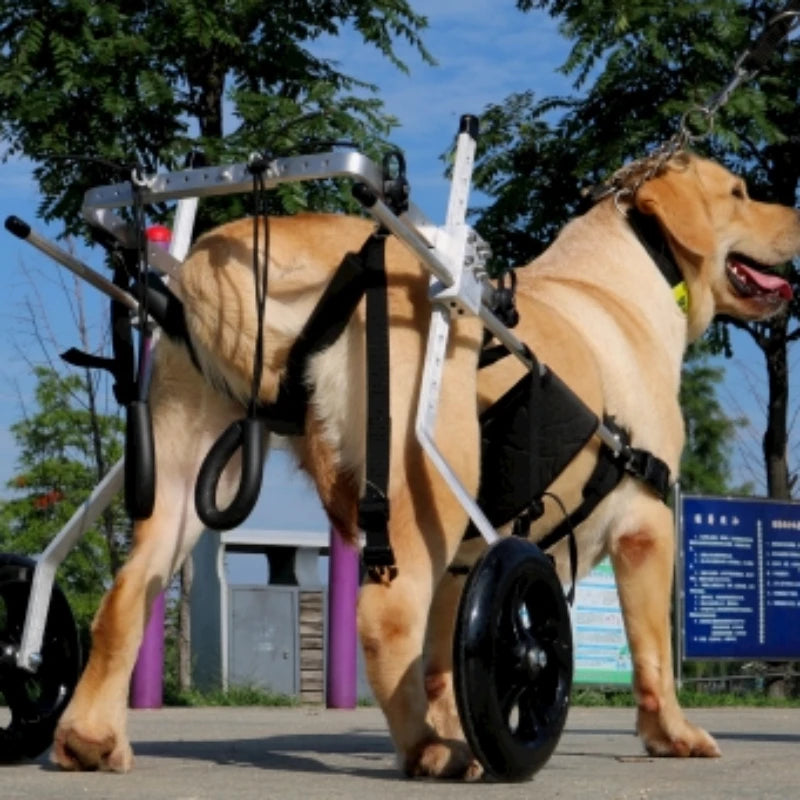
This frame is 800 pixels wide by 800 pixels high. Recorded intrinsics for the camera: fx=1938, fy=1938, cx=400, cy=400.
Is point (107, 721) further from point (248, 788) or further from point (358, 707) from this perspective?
point (358, 707)

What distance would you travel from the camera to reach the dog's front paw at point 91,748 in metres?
5.25

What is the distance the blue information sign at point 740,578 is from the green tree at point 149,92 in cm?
506

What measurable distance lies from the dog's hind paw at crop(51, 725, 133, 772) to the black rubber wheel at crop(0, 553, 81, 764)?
36cm

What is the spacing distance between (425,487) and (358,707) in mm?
8631

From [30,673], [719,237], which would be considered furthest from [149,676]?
[30,673]

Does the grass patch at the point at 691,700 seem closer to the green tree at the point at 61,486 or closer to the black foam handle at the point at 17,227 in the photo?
the green tree at the point at 61,486

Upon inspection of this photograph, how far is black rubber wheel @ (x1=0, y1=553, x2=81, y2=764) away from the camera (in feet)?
18.5

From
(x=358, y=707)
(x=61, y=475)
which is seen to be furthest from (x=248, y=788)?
(x=61, y=475)

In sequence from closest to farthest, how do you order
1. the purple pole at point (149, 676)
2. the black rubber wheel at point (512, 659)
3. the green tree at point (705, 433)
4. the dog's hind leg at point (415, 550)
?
1. the black rubber wheel at point (512, 659)
2. the dog's hind leg at point (415, 550)
3. the purple pole at point (149, 676)
4. the green tree at point (705, 433)

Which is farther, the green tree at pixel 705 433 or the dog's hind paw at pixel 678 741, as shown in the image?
the green tree at pixel 705 433

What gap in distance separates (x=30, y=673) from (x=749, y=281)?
3082 mm

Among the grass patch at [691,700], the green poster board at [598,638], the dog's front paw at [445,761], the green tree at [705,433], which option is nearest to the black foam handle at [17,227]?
the dog's front paw at [445,761]

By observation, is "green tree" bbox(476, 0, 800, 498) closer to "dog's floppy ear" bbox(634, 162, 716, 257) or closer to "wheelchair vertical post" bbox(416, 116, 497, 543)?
"dog's floppy ear" bbox(634, 162, 716, 257)

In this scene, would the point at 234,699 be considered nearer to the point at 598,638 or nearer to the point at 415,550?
the point at 598,638
